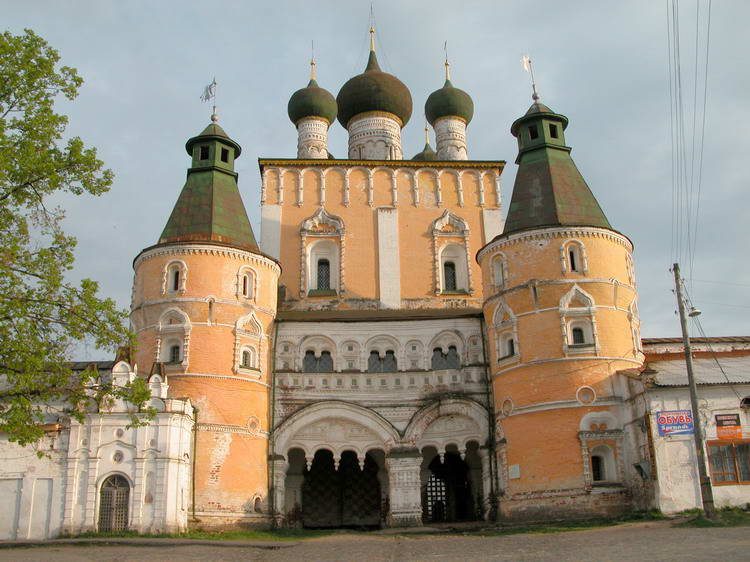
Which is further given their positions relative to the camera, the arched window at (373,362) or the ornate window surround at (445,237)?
the ornate window surround at (445,237)

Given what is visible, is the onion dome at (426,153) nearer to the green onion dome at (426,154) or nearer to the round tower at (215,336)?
the green onion dome at (426,154)

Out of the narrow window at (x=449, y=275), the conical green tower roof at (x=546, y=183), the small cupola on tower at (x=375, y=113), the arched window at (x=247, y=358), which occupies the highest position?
the small cupola on tower at (x=375, y=113)

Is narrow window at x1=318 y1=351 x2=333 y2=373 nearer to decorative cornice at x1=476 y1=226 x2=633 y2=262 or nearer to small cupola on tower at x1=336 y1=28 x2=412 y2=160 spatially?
decorative cornice at x1=476 y1=226 x2=633 y2=262

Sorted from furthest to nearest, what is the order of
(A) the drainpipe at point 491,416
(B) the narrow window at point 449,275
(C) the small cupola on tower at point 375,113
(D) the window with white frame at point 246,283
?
(C) the small cupola on tower at point 375,113
(B) the narrow window at point 449,275
(D) the window with white frame at point 246,283
(A) the drainpipe at point 491,416

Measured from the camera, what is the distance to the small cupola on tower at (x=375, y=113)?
3175 cm

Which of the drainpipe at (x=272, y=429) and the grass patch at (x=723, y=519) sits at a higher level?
the drainpipe at (x=272, y=429)

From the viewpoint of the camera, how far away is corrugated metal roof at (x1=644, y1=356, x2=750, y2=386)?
20.3 m

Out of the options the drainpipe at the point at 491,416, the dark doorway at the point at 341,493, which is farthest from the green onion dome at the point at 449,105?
the dark doorway at the point at 341,493

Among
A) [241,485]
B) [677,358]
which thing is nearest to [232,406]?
[241,485]

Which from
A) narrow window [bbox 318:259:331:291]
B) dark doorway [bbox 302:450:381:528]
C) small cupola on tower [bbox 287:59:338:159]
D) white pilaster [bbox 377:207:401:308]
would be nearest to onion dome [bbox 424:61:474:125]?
small cupola on tower [bbox 287:59:338:159]

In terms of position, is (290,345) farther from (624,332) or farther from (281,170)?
(624,332)

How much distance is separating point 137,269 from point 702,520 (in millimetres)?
16421

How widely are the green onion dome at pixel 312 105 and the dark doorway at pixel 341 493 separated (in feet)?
47.2

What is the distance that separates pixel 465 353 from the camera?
2430 centimetres
